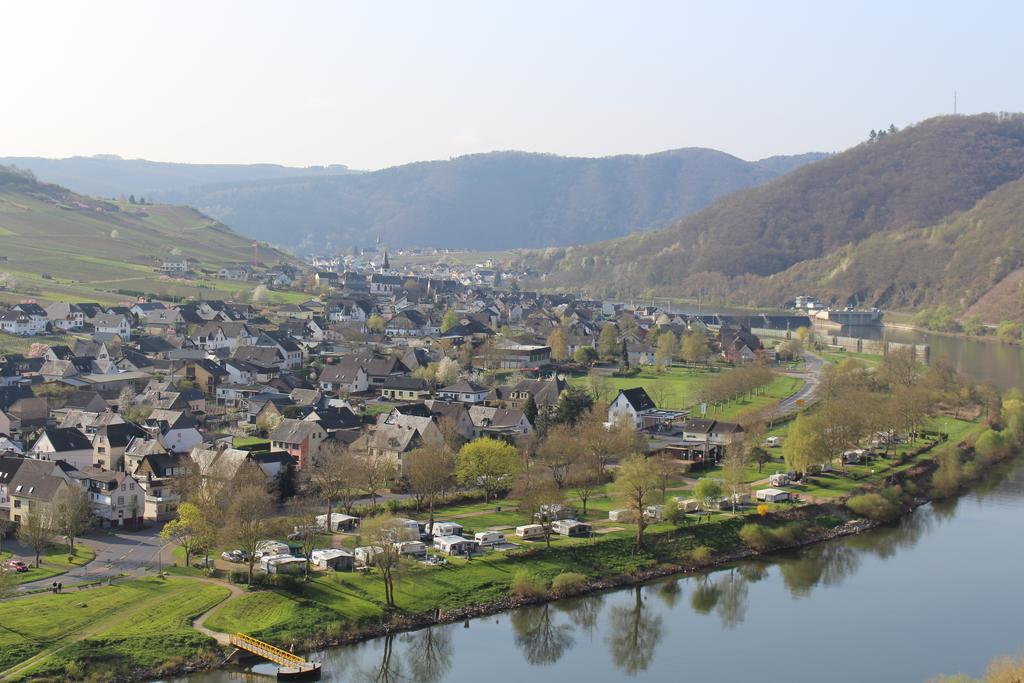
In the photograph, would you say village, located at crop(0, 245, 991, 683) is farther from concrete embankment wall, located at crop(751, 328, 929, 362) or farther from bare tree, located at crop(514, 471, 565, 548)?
concrete embankment wall, located at crop(751, 328, 929, 362)

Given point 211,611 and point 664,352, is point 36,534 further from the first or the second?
point 664,352

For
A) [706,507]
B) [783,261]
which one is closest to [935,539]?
[706,507]

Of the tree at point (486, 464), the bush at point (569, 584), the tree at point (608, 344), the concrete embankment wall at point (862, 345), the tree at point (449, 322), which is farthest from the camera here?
the concrete embankment wall at point (862, 345)

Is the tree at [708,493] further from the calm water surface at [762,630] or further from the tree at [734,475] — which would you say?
the calm water surface at [762,630]

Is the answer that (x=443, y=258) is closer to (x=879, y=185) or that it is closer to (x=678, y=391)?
(x=879, y=185)

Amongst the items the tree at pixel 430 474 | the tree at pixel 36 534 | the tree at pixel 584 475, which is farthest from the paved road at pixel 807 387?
the tree at pixel 36 534

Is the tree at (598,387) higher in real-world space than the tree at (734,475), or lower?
higher

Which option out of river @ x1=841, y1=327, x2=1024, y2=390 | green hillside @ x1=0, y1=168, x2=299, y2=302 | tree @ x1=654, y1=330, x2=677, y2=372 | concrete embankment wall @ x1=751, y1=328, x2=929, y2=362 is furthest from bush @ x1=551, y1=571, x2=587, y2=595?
green hillside @ x1=0, y1=168, x2=299, y2=302
